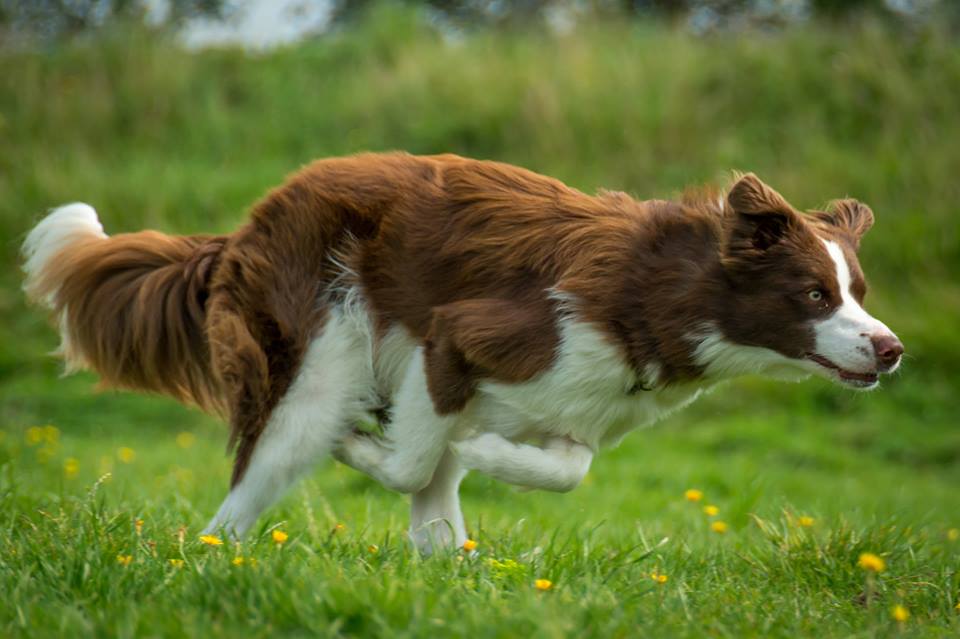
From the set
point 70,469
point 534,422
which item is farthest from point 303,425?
point 70,469

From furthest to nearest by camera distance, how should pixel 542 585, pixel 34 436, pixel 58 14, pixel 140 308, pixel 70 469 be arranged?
pixel 58 14 < pixel 34 436 < pixel 70 469 < pixel 140 308 < pixel 542 585

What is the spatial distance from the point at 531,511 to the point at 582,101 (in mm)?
6870

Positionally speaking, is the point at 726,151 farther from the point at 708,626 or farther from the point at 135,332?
the point at 708,626

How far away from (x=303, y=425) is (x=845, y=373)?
206 cm

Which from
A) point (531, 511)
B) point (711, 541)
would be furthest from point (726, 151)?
point (711, 541)

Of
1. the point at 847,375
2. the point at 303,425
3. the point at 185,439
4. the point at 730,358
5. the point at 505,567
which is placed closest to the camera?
the point at 505,567

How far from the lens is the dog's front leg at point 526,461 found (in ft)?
15.1

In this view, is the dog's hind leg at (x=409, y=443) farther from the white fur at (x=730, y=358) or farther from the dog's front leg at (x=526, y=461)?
the white fur at (x=730, y=358)

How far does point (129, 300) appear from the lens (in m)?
5.27

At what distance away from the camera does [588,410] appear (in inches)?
182

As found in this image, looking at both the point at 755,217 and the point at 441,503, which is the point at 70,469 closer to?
the point at 441,503

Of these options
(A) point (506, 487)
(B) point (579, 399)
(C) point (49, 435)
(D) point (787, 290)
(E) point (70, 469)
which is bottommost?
(A) point (506, 487)

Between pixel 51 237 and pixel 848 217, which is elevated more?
pixel 848 217

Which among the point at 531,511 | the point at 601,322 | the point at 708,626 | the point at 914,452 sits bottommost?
the point at 914,452
